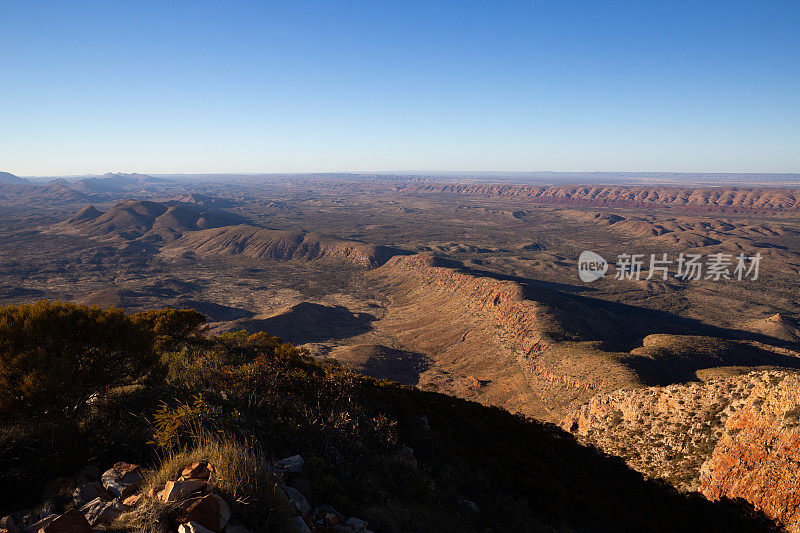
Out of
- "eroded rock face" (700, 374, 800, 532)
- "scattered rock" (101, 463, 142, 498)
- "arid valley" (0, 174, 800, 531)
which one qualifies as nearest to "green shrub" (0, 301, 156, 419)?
"scattered rock" (101, 463, 142, 498)

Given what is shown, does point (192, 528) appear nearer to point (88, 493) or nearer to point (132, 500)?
point (132, 500)

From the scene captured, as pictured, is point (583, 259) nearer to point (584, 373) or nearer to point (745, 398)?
point (584, 373)

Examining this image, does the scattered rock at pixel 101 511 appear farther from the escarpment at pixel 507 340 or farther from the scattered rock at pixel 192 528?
the escarpment at pixel 507 340

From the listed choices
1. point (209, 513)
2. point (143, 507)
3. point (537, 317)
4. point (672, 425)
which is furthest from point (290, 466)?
point (537, 317)

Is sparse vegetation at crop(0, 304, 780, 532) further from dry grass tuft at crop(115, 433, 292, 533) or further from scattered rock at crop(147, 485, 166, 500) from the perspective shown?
scattered rock at crop(147, 485, 166, 500)

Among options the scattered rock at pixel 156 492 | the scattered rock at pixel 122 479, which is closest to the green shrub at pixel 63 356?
the scattered rock at pixel 122 479

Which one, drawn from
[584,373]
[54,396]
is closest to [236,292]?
[584,373]
